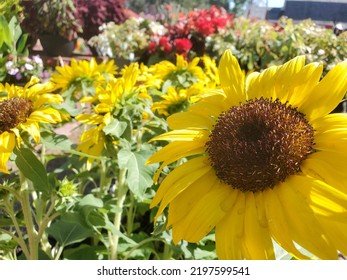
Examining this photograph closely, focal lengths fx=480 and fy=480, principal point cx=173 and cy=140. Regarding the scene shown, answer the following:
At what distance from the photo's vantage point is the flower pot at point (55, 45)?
2322 mm

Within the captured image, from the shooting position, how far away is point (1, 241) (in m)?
0.87

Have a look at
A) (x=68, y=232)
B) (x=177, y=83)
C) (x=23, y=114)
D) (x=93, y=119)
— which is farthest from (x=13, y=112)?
(x=177, y=83)

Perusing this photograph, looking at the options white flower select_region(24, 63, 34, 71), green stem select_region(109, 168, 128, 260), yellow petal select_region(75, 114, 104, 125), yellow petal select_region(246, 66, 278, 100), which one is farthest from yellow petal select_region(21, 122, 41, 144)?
white flower select_region(24, 63, 34, 71)

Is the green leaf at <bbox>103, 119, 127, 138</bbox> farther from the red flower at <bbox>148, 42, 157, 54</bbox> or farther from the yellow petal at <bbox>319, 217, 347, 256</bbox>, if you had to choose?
the red flower at <bbox>148, 42, 157, 54</bbox>

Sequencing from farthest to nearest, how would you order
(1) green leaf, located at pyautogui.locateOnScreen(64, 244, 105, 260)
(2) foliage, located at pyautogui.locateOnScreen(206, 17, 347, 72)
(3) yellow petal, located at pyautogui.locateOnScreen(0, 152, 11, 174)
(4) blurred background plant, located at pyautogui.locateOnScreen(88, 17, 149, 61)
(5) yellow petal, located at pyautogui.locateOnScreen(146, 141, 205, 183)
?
1. (4) blurred background plant, located at pyautogui.locateOnScreen(88, 17, 149, 61)
2. (2) foliage, located at pyautogui.locateOnScreen(206, 17, 347, 72)
3. (1) green leaf, located at pyautogui.locateOnScreen(64, 244, 105, 260)
4. (3) yellow petal, located at pyautogui.locateOnScreen(0, 152, 11, 174)
5. (5) yellow petal, located at pyautogui.locateOnScreen(146, 141, 205, 183)

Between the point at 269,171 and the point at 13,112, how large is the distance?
41cm

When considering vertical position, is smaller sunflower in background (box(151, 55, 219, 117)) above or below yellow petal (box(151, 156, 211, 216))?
below

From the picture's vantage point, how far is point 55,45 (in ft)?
8.02

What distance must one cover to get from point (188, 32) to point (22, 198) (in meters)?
2.11

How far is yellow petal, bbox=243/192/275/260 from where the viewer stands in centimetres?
40

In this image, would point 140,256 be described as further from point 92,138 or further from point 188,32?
point 188,32

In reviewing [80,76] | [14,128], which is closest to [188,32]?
[80,76]

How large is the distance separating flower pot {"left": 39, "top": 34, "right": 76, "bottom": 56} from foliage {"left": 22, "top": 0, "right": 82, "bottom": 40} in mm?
35

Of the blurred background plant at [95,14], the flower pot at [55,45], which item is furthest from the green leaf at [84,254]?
the blurred background plant at [95,14]
